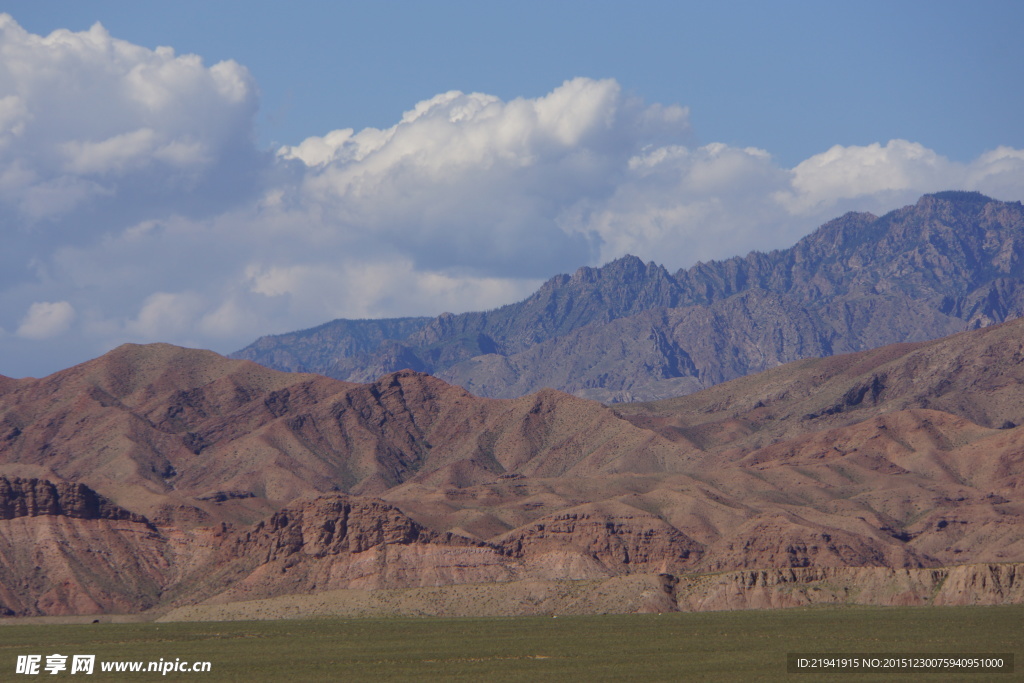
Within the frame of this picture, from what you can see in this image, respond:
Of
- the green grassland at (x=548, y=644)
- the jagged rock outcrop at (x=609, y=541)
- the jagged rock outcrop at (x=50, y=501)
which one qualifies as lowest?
the green grassland at (x=548, y=644)

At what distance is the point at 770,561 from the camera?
16462cm

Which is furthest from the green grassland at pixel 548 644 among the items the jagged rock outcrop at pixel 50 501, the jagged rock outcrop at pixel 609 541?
the jagged rock outcrop at pixel 609 541

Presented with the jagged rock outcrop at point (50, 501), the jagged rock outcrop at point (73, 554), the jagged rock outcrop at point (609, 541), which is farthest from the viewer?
the jagged rock outcrop at point (609, 541)

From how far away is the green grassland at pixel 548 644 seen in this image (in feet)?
246

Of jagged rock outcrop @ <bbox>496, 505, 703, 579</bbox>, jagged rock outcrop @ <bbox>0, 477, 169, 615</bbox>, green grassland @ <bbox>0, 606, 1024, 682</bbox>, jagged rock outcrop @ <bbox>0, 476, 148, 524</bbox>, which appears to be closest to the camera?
green grassland @ <bbox>0, 606, 1024, 682</bbox>

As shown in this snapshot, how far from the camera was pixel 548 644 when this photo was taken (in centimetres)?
8950

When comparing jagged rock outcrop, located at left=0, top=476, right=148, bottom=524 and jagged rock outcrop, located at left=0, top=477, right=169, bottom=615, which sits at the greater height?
jagged rock outcrop, located at left=0, top=476, right=148, bottom=524

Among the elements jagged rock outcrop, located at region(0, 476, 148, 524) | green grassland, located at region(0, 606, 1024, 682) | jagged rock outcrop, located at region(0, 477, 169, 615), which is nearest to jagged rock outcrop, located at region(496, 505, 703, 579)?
jagged rock outcrop, located at region(0, 477, 169, 615)

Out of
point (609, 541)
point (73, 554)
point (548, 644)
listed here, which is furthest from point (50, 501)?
point (548, 644)

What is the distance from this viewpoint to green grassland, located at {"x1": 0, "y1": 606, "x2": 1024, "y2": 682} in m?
74.9

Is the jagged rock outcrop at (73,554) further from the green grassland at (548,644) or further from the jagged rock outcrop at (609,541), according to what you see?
the jagged rock outcrop at (609,541)

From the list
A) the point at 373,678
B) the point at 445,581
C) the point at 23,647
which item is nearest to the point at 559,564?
the point at 445,581

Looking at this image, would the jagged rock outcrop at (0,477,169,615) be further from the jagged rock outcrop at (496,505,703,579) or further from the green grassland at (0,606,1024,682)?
the jagged rock outcrop at (496,505,703,579)

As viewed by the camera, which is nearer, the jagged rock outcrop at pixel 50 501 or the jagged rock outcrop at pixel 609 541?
the jagged rock outcrop at pixel 50 501
